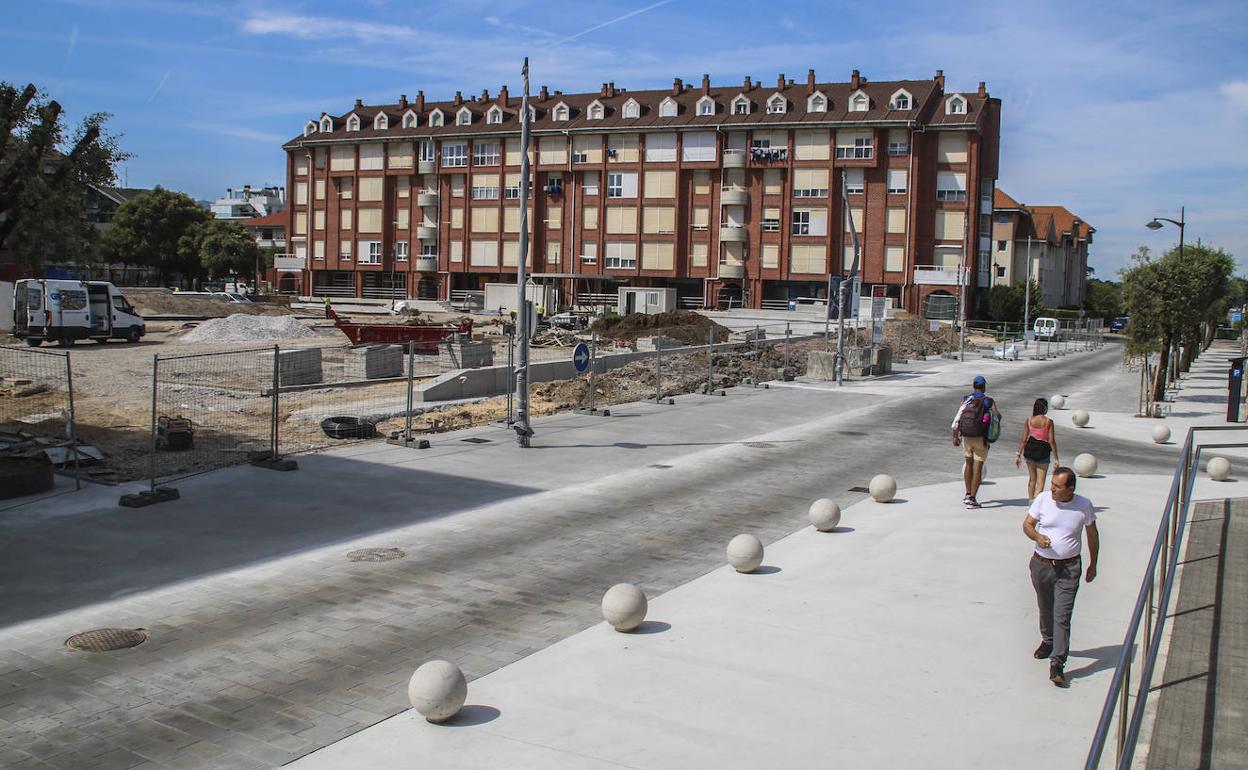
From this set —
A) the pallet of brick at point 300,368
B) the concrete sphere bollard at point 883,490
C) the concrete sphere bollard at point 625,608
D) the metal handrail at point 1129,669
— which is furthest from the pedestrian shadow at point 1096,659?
the pallet of brick at point 300,368

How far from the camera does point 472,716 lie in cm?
689

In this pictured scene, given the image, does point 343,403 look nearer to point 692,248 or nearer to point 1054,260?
point 692,248

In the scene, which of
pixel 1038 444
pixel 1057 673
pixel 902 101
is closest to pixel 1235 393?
pixel 1038 444

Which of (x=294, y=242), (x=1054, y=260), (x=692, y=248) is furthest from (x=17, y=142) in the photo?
(x=1054, y=260)

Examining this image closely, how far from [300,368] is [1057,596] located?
23.0 m

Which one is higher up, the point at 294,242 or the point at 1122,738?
the point at 294,242

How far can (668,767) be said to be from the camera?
611 centimetres

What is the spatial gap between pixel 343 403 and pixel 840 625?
16783mm

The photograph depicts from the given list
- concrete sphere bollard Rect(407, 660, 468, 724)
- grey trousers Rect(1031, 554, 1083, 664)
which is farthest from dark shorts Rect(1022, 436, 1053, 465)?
concrete sphere bollard Rect(407, 660, 468, 724)

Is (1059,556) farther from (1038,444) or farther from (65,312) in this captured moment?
(65,312)

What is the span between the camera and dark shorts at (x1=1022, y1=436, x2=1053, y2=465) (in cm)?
1322

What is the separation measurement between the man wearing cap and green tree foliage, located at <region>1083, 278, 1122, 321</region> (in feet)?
319

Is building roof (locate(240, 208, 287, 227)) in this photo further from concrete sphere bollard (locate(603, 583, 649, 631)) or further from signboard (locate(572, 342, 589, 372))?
concrete sphere bollard (locate(603, 583, 649, 631))

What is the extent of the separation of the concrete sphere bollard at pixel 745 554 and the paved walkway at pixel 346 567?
0.43 m
